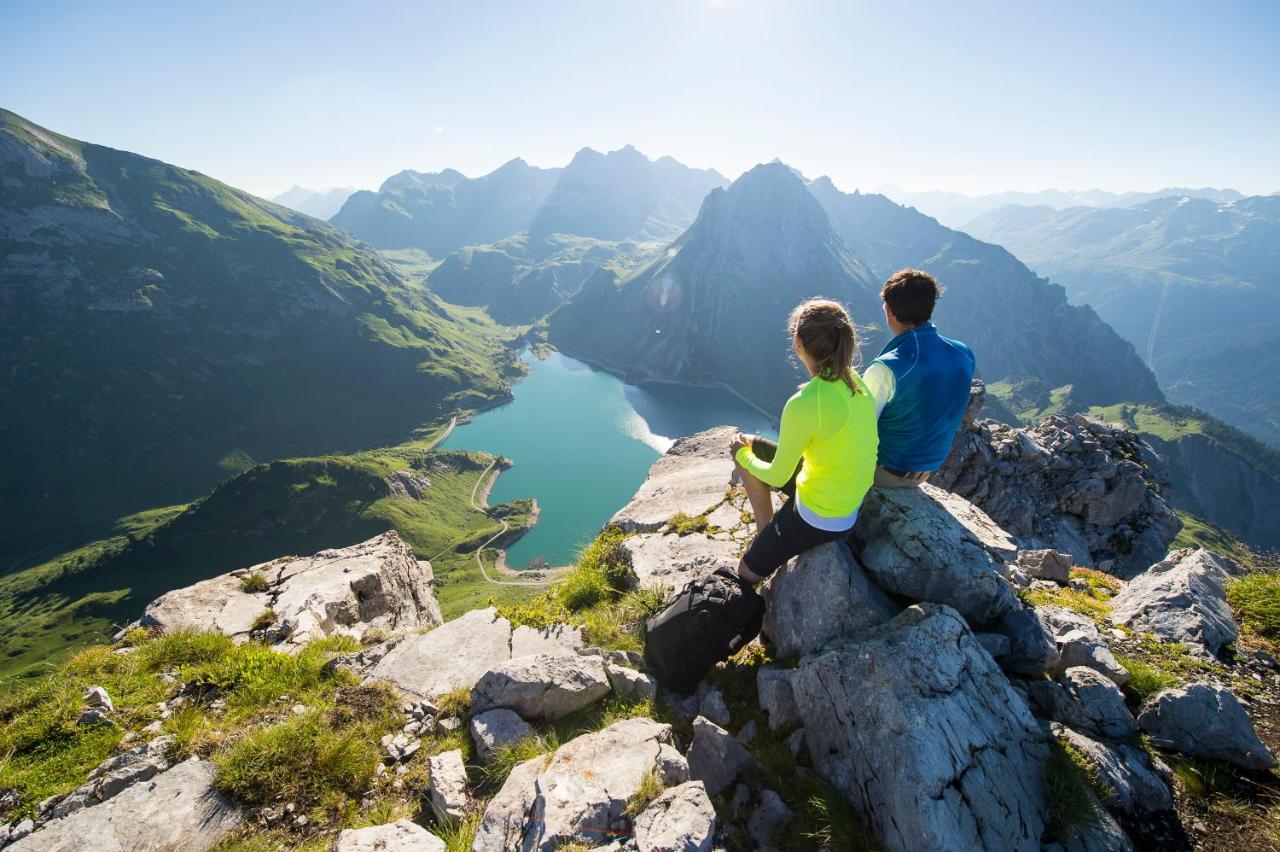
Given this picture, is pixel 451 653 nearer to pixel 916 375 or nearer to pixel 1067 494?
pixel 916 375

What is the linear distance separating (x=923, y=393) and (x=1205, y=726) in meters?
5.57

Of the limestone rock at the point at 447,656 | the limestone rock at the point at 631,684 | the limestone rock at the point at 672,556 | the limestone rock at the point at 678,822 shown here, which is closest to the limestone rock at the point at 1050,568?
the limestone rock at the point at 672,556

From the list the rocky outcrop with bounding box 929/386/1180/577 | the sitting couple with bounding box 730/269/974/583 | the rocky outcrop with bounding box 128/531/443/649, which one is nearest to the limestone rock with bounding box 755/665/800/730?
the sitting couple with bounding box 730/269/974/583

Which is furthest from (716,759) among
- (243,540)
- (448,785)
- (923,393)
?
(243,540)

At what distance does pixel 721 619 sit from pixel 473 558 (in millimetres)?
146265

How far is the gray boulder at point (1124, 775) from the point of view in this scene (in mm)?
6098

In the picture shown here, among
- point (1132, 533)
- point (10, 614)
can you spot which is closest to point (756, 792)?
point (1132, 533)

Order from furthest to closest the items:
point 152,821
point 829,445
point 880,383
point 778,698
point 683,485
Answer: point 683,485, point 880,383, point 778,698, point 829,445, point 152,821

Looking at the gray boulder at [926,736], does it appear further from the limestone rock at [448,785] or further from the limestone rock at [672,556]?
the limestone rock at [448,785]

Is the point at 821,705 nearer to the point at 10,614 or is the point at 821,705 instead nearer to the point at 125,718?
the point at 125,718

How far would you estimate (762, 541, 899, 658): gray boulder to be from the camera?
7.76 metres

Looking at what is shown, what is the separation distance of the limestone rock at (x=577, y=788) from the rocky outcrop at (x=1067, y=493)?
99.7ft

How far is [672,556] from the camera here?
1260 cm

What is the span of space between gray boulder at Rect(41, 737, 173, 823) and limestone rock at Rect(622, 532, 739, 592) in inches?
321
